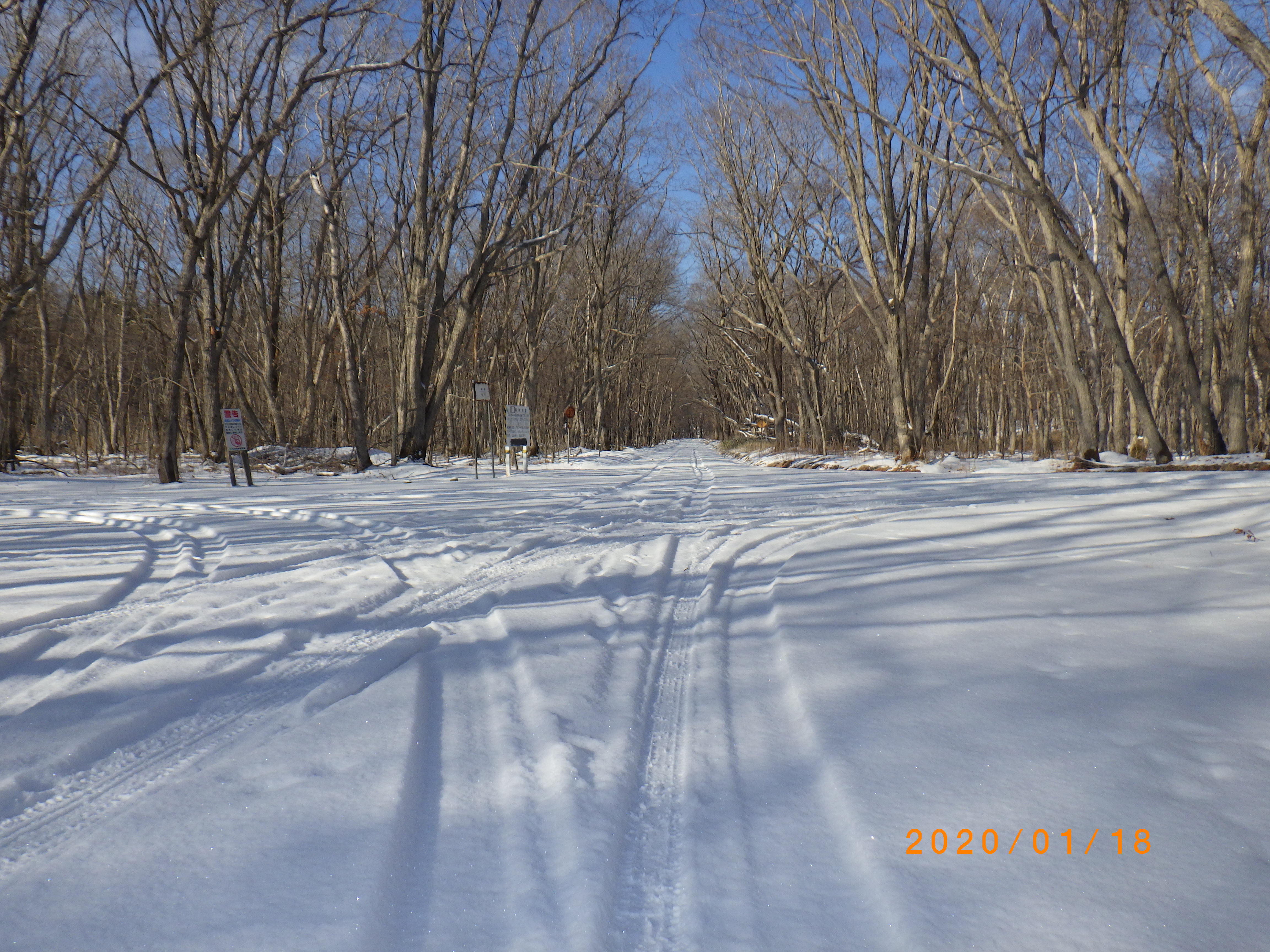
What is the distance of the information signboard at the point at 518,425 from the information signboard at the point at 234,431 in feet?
17.2

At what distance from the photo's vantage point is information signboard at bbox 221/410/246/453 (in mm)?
11430

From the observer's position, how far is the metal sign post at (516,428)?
15445 mm

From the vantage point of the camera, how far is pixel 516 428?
1566 centimetres

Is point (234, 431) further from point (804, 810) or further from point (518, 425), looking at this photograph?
point (804, 810)

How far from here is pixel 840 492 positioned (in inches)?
376

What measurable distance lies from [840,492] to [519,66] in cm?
1257

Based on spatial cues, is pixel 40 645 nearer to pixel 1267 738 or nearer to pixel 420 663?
pixel 420 663

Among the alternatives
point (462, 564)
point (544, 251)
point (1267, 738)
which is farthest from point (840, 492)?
point (544, 251)

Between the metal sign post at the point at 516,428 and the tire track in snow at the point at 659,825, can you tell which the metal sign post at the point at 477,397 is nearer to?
the metal sign post at the point at 516,428

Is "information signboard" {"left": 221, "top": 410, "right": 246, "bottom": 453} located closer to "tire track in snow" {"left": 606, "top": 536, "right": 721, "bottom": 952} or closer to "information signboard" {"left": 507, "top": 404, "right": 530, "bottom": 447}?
"information signboard" {"left": 507, "top": 404, "right": 530, "bottom": 447}

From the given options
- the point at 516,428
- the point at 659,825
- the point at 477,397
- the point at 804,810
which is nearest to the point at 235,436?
the point at 477,397

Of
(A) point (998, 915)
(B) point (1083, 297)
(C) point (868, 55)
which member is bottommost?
(A) point (998, 915)

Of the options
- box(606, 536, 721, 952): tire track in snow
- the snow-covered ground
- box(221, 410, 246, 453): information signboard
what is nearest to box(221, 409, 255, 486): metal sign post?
box(221, 410, 246, 453): information signboard

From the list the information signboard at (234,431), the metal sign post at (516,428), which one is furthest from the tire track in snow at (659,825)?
the metal sign post at (516,428)
